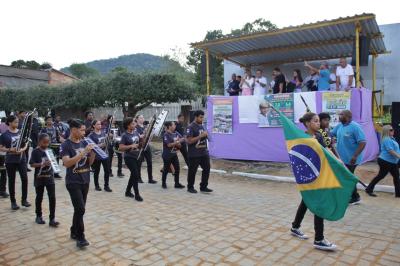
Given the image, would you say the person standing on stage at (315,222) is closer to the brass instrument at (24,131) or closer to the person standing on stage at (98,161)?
the person standing on stage at (98,161)

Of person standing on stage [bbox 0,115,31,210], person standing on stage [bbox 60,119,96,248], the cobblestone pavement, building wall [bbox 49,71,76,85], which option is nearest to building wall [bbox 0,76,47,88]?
building wall [bbox 49,71,76,85]

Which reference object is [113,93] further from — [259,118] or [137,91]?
[259,118]

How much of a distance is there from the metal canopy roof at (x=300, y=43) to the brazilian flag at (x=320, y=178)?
21.6ft

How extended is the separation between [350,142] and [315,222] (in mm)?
2816

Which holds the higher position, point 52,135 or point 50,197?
point 52,135

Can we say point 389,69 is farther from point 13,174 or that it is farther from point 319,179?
point 13,174

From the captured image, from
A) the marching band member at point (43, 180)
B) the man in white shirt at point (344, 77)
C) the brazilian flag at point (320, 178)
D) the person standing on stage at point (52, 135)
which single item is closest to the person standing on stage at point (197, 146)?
the marching band member at point (43, 180)

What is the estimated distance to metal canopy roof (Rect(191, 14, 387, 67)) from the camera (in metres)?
10.3

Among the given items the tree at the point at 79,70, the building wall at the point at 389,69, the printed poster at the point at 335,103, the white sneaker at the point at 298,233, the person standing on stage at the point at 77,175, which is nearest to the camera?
the person standing on stage at the point at 77,175

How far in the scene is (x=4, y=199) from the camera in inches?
296

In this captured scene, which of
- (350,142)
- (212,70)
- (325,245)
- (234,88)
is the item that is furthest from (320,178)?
(212,70)

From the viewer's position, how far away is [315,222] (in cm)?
448

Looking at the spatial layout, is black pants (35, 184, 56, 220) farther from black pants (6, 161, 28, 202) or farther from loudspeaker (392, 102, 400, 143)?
loudspeaker (392, 102, 400, 143)

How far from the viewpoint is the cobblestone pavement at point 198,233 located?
14.1 ft
